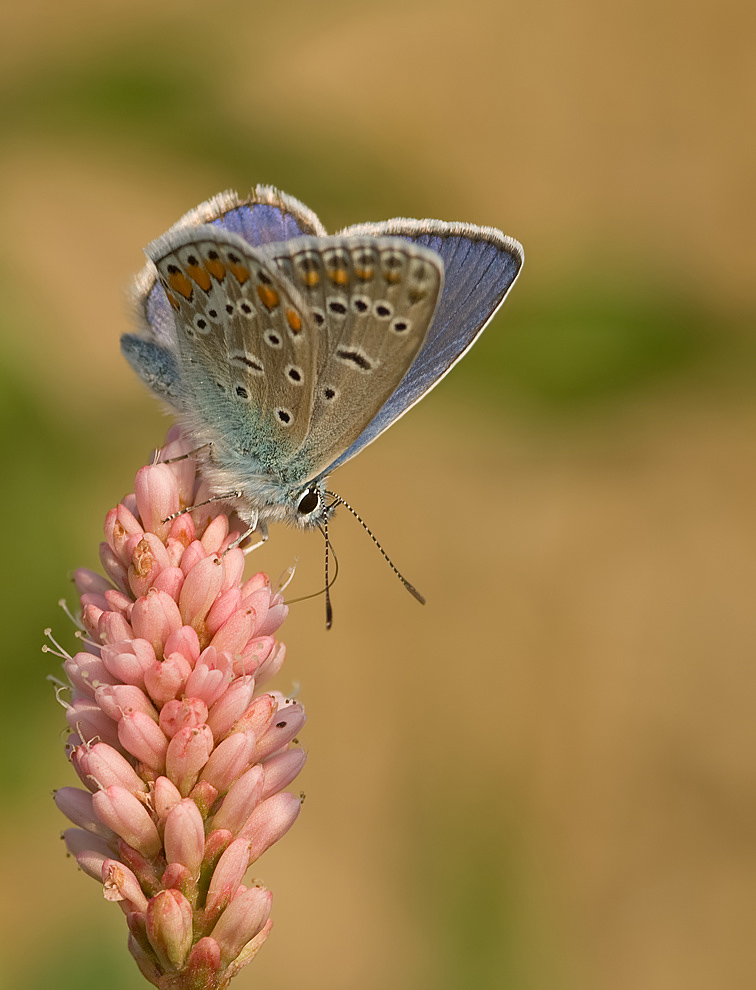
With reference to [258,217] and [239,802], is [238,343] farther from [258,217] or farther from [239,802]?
[239,802]

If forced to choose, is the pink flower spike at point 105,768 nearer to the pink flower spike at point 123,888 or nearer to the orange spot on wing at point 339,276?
the pink flower spike at point 123,888

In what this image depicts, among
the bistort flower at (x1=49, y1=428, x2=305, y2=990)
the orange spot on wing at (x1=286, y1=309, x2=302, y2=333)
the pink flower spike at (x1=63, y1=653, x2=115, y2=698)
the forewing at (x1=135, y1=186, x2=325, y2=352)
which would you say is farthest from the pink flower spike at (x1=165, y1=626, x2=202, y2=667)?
the forewing at (x1=135, y1=186, x2=325, y2=352)

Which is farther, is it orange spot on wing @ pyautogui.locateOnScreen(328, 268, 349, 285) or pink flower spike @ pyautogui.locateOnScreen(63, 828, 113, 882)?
orange spot on wing @ pyautogui.locateOnScreen(328, 268, 349, 285)

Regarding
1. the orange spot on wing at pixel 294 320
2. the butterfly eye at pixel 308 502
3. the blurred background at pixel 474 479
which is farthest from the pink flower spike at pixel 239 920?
the blurred background at pixel 474 479

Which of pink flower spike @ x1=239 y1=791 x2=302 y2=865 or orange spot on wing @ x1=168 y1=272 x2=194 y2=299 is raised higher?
orange spot on wing @ x1=168 y1=272 x2=194 y2=299

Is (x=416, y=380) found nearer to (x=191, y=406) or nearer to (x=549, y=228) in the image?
(x=191, y=406)

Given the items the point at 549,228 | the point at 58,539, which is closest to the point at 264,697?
the point at 58,539

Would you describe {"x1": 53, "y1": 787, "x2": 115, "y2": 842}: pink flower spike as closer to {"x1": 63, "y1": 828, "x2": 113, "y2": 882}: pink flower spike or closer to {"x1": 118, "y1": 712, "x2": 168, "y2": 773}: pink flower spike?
{"x1": 63, "y1": 828, "x2": 113, "y2": 882}: pink flower spike

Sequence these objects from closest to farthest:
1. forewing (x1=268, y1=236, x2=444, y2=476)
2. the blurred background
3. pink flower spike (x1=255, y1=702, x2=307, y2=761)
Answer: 1. pink flower spike (x1=255, y1=702, x2=307, y2=761)
2. forewing (x1=268, y1=236, x2=444, y2=476)
3. the blurred background

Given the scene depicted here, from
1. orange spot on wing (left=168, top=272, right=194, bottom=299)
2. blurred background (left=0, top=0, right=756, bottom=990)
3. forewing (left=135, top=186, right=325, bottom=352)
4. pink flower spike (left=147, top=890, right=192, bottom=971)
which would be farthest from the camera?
blurred background (left=0, top=0, right=756, bottom=990)
